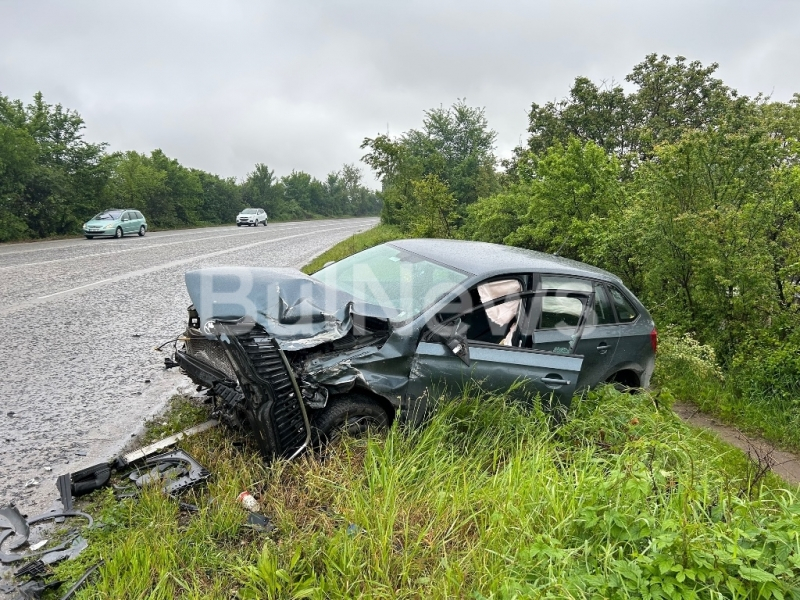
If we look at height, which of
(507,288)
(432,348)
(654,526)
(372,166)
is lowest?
(654,526)

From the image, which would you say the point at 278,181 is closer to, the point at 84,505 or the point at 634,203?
the point at 634,203

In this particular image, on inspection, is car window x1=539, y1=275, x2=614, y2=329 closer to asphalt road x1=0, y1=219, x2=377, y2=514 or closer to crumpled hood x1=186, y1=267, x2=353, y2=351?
crumpled hood x1=186, y1=267, x2=353, y2=351

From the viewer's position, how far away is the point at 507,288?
13.2 feet

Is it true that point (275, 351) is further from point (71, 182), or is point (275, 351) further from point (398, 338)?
point (71, 182)

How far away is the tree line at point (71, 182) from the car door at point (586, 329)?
66.6ft

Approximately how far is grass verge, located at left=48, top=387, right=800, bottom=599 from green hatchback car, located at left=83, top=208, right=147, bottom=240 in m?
20.6

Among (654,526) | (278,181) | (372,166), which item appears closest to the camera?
(654,526)

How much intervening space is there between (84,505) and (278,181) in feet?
179

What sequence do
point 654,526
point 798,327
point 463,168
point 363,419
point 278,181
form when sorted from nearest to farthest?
point 654,526 < point 363,419 < point 798,327 < point 463,168 < point 278,181

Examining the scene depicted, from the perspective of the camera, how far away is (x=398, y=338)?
338cm

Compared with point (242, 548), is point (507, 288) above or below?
above

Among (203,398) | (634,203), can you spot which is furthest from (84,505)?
(634,203)

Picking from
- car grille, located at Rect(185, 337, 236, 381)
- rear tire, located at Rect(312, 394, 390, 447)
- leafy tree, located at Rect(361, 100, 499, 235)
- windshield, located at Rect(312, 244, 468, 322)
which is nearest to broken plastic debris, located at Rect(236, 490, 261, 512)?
rear tire, located at Rect(312, 394, 390, 447)

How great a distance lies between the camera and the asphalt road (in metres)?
3.47
